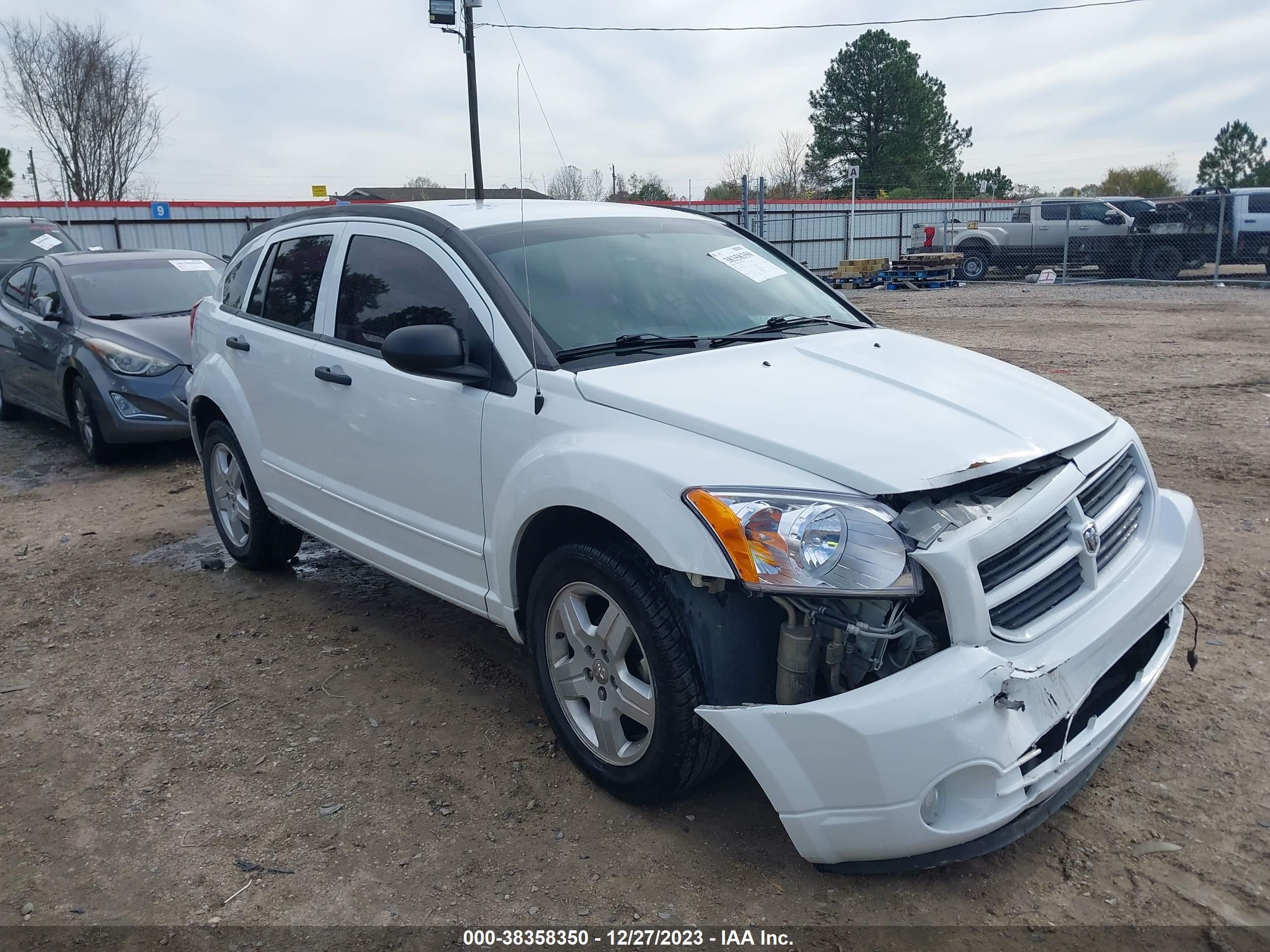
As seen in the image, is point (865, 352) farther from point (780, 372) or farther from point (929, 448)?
point (929, 448)

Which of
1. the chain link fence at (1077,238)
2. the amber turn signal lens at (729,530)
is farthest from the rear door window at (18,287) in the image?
the chain link fence at (1077,238)

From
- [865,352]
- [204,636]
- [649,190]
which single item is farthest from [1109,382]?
[649,190]

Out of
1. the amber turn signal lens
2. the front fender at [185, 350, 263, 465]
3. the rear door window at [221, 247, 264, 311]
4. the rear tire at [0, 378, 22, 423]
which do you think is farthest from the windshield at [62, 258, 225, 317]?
the amber turn signal lens

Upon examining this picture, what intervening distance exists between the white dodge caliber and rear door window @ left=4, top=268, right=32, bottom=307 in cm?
635

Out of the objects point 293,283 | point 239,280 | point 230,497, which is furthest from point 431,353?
point 230,497

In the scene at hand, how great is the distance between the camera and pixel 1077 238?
886 inches

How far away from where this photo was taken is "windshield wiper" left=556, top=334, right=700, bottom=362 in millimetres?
3152

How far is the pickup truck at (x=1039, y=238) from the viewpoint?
22.1 m

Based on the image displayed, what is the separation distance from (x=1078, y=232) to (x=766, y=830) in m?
23.0

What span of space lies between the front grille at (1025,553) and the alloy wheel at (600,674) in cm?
91

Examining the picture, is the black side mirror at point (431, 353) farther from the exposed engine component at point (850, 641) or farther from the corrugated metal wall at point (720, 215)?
the corrugated metal wall at point (720, 215)

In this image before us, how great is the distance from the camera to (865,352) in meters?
3.38

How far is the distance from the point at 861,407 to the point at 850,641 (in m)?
0.71

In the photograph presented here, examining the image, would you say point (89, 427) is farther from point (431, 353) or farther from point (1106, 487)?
point (1106, 487)
